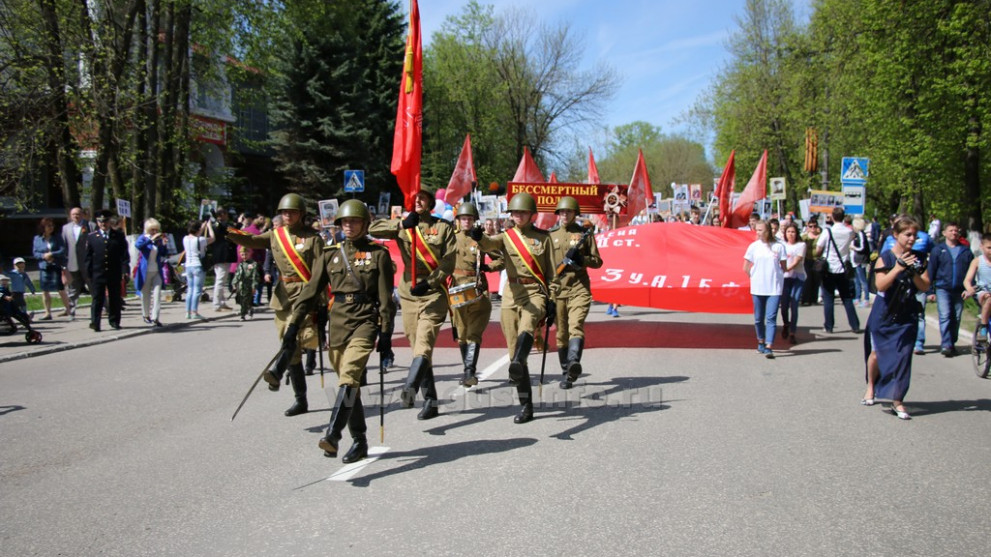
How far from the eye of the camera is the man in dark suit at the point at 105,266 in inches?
520

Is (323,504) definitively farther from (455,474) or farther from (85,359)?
(85,359)

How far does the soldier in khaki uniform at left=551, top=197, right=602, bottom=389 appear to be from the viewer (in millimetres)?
7996

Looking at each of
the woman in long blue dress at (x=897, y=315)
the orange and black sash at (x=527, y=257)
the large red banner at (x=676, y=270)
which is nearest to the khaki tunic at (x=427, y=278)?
the orange and black sash at (x=527, y=257)

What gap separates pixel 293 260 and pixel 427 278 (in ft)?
4.67

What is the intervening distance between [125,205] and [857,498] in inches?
755

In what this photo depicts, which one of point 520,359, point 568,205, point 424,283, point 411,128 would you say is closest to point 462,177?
point 568,205

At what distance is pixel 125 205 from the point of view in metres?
19.9

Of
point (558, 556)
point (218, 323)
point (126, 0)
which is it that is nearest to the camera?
point (558, 556)

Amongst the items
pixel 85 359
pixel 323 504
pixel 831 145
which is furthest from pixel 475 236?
pixel 831 145

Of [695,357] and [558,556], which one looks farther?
Result: [695,357]

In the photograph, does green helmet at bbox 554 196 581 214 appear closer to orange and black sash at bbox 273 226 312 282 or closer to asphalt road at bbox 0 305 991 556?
asphalt road at bbox 0 305 991 556

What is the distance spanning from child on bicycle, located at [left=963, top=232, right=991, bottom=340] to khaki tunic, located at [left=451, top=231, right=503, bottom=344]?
6.23m

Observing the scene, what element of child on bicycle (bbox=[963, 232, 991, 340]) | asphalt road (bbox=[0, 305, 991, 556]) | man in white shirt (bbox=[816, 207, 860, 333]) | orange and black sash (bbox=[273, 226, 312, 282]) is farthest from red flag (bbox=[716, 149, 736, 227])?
orange and black sash (bbox=[273, 226, 312, 282])

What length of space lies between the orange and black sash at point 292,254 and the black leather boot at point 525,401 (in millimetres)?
2263
